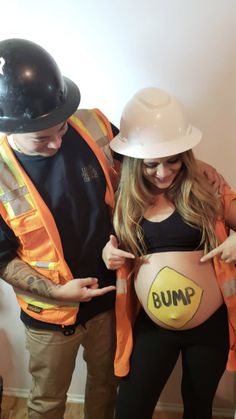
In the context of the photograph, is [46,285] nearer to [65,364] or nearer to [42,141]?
[65,364]

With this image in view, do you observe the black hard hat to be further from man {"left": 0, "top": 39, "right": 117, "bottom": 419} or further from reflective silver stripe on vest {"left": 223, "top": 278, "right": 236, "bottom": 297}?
reflective silver stripe on vest {"left": 223, "top": 278, "right": 236, "bottom": 297}

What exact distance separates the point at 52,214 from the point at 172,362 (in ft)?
1.87

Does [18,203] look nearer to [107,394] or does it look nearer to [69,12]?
[69,12]

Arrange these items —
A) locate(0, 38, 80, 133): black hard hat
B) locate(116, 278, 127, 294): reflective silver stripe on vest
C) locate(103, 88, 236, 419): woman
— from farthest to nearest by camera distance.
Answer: locate(116, 278, 127, 294): reflective silver stripe on vest → locate(103, 88, 236, 419): woman → locate(0, 38, 80, 133): black hard hat

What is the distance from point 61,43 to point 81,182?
48 centimetres

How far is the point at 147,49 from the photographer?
4.56 feet

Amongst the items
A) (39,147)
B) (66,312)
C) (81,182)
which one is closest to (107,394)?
(66,312)

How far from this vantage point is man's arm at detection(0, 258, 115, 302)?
1274 millimetres

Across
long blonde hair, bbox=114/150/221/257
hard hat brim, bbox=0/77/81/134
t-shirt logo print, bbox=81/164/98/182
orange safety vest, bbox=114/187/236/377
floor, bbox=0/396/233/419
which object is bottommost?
floor, bbox=0/396/233/419

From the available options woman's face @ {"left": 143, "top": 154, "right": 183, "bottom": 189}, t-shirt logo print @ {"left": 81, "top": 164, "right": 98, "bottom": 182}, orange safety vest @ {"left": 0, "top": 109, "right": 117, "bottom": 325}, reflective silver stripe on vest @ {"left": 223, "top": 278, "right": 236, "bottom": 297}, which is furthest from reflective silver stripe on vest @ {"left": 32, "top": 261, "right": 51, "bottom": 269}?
reflective silver stripe on vest @ {"left": 223, "top": 278, "right": 236, "bottom": 297}

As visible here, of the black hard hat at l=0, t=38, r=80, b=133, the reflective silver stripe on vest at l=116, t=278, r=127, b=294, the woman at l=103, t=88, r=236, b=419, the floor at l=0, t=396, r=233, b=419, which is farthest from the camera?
the floor at l=0, t=396, r=233, b=419

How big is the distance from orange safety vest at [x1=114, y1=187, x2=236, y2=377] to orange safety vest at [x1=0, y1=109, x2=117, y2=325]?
15cm

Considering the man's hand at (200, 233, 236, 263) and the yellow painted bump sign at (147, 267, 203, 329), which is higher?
the man's hand at (200, 233, 236, 263)

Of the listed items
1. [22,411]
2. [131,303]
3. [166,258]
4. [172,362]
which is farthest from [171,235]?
[22,411]
